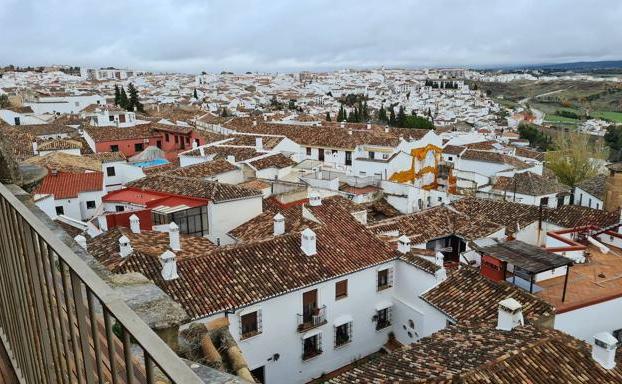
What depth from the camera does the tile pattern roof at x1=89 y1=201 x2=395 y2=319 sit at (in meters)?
11.2

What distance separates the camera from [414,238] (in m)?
16.9

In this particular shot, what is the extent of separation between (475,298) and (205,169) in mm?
13921

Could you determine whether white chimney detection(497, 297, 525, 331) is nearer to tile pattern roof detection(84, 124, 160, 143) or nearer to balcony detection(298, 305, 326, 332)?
balcony detection(298, 305, 326, 332)

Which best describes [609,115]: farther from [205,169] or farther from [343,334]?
[343,334]

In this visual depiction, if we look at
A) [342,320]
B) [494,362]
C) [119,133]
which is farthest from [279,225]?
[119,133]

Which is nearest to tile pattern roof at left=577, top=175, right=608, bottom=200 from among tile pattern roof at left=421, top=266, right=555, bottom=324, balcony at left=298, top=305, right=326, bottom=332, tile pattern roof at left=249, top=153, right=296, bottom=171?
tile pattern roof at left=249, top=153, right=296, bottom=171

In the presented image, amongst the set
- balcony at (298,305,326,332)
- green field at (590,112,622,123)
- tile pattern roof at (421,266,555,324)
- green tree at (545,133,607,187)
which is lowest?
green field at (590,112,622,123)

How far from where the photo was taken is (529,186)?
27188mm

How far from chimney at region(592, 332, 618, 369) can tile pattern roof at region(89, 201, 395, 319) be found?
5.99 metres

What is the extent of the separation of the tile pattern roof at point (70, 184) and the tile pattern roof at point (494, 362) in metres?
16.8

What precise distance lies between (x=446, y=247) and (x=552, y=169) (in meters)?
23.9

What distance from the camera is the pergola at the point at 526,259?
11.4m

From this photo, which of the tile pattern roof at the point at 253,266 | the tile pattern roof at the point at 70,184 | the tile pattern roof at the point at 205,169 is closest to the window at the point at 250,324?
the tile pattern roof at the point at 253,266

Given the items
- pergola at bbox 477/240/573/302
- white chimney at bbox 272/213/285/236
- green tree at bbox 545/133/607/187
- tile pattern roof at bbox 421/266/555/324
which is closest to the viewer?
tile pattern roof at bbox 421/266/555/324
